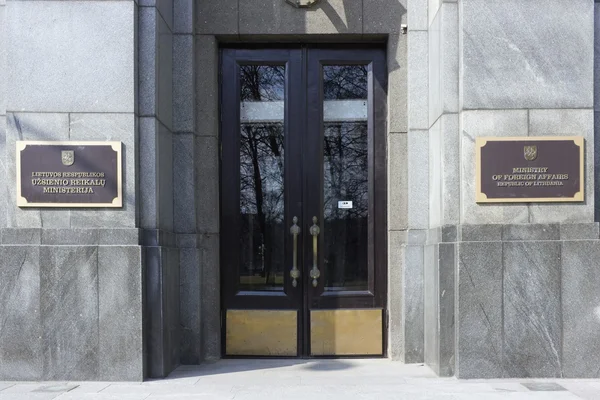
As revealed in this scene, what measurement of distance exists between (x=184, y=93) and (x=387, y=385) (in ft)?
14.5

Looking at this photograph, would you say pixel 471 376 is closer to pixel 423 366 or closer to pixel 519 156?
pixel 423 366

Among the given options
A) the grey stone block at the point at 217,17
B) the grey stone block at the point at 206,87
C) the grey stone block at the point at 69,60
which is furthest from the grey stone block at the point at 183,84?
the grey stone block at the point at 69,60

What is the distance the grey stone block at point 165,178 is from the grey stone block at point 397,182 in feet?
9.31

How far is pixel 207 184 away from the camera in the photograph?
847 cm

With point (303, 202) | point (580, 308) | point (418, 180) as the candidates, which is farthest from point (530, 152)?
point (303, 202)

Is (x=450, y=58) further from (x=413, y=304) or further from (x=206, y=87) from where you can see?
(x=206, y=87)

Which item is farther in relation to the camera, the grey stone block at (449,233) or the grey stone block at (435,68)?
the grey stone block at (435,68)

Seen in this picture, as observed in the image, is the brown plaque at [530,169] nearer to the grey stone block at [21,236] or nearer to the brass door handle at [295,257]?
the brass door handle at [295,257]

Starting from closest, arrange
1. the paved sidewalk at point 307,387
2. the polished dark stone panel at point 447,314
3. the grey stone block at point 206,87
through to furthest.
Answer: the paved sidewalk at point 307,387 < the polished dark stone panel at point 447,314 < the grey stone block at point 206,87

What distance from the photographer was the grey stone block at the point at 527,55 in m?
7.22

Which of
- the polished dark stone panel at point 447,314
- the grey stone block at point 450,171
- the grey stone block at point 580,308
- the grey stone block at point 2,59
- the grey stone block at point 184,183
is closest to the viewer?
the grey stone block at point 580,308

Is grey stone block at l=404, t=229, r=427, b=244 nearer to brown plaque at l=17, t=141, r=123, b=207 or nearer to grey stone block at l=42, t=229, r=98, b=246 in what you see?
brown plaque at l=17, t=141, r=123, b=207

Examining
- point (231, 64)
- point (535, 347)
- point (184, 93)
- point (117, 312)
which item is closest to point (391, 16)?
point (231, 64)

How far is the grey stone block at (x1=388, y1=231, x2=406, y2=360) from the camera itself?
8352 mm
